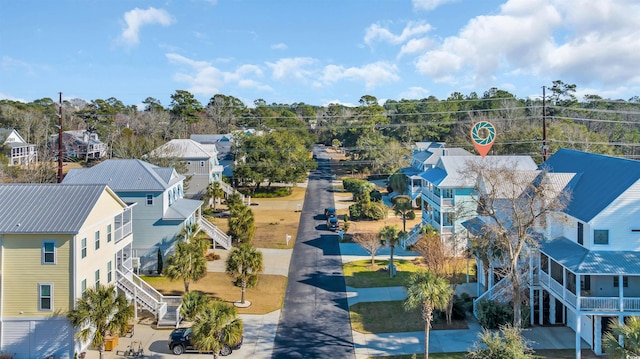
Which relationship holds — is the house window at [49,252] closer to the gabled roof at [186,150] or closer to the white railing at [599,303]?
the white railing at [599,303]

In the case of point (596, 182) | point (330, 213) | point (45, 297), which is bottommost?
point (45, 297)

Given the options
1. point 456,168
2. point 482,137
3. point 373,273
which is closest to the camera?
point 373,273

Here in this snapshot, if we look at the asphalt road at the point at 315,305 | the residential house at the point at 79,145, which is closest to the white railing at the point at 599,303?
the asphalt road at the point at 315,305

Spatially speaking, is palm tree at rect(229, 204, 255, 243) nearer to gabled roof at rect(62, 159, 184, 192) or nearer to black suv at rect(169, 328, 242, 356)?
gabled roof at rect(62, 159, 184, 192)

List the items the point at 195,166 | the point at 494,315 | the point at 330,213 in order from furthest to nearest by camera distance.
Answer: the point at 195,166, the point at 330,213, the point at 494,315

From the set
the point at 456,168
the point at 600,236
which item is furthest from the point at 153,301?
the point at 456,168

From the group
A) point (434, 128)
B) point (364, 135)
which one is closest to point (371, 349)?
point (364, 135)

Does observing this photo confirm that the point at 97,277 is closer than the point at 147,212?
Yes

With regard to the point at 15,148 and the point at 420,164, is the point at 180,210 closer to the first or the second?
the point at 420,164
